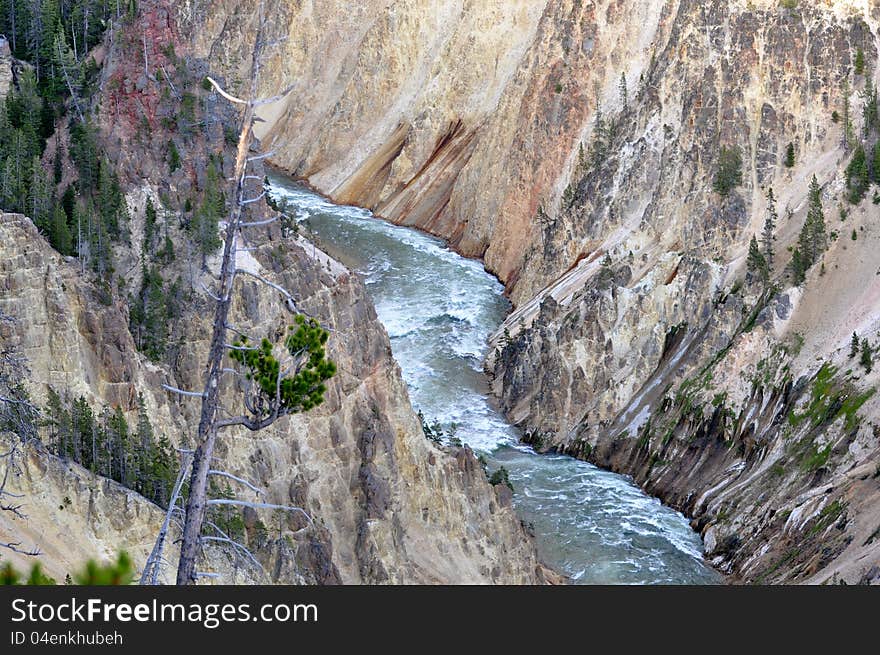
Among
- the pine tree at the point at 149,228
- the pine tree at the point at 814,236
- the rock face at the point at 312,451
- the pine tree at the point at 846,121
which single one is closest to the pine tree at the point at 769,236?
the pine tree at the point at 814,236

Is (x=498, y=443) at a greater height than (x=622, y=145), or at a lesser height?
lesser

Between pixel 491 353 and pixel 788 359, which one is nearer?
pixel 788 359

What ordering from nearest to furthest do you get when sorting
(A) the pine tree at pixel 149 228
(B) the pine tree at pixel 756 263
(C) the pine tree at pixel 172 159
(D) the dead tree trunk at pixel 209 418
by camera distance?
(D) the dead tree trunk at pixel 209 418, (A) the pine tree at pixel 149 228, (C) the pine tree at pixel 172 159, (B) the pine tree at pixel 756 263

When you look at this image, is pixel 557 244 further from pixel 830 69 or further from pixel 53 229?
pixel 53 229

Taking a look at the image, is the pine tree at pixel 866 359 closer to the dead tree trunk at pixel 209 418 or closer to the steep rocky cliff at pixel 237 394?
the steep rocky cliff at pixel 237 394

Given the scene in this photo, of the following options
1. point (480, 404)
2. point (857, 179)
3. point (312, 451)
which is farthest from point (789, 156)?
point (312, 451)

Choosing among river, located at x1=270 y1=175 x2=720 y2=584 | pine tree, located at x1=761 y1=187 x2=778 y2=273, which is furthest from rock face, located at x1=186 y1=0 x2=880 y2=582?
river, located at x1=270 y1=175 x2=720 y2=584

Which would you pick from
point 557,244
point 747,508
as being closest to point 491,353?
point 557,244
